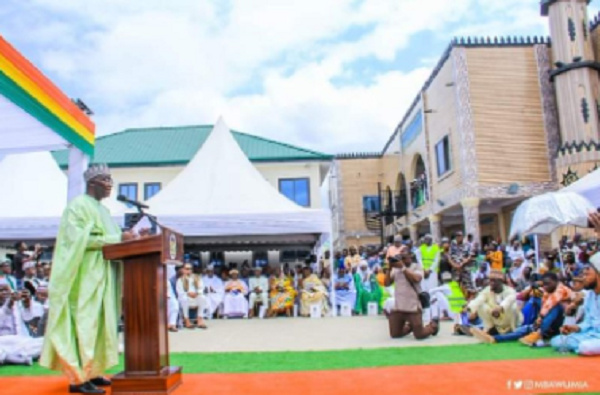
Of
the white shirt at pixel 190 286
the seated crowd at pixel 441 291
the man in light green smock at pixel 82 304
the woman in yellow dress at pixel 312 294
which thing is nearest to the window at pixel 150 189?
the seated crowd at pixel 441 291

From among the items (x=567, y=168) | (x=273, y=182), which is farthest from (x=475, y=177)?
(x=273, y=182)

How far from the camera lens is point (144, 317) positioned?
12.9 ft

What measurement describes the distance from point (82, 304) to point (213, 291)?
8710 millimetres

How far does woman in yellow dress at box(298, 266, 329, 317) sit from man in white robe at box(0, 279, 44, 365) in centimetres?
669

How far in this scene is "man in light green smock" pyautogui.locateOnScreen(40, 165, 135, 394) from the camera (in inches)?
153

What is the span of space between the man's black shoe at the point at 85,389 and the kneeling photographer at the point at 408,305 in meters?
4.55

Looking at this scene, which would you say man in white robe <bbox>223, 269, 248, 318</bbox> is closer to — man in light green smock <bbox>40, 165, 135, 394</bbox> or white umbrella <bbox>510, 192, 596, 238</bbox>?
white umbrella <bbox>510, 192, 596, 238</bbox>

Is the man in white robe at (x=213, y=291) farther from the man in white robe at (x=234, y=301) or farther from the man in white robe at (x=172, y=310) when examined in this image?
the man in white robe at (x=172, y=310)

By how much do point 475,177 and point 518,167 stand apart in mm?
1610

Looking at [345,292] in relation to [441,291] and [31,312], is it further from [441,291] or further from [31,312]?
[31,312]

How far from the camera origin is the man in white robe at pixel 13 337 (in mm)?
5363

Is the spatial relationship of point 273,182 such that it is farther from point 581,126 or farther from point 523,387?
point 523,387

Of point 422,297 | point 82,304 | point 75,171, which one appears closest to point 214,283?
point 422,297

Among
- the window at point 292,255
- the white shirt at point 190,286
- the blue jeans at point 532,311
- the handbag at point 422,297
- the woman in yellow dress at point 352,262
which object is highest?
the window at point 292,255
